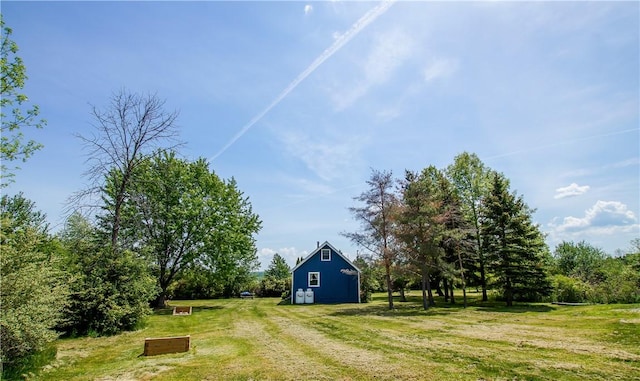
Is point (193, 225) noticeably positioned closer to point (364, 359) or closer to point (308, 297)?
point (308, 297)

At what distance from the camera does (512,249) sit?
21719 mm

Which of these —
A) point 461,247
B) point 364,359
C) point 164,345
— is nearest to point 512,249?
point 461,247

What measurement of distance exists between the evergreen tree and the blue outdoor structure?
38.9 feet

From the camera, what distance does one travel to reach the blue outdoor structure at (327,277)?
30.6m

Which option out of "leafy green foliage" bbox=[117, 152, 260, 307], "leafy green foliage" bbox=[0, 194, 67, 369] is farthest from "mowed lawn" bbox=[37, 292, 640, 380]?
"leafy green foliage" bbox=[117, 152, 260, 307]

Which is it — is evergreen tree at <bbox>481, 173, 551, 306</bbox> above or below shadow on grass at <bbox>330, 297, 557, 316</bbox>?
above

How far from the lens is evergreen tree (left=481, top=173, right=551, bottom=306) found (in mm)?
21673

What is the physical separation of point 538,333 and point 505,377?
19.5ft

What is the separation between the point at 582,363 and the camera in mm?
7020

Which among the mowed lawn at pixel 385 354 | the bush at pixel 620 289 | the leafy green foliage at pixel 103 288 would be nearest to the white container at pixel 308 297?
the leafy green foliage at pixel 103 288

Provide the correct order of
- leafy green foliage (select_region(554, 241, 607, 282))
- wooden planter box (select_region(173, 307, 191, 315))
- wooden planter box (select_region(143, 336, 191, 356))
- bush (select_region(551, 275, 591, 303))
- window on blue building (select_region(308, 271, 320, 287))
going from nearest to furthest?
wooden planter box (select_region(143, 336, 191, 356)) → wooden planter box (select_region(173, 307, 191, 315)) → bush (select_region(551, 275, 591, 303)) → leafy green foliage (select_region(554, 241, 607, 282)) → window on blue building (select_region(308, 271, 320, 287))

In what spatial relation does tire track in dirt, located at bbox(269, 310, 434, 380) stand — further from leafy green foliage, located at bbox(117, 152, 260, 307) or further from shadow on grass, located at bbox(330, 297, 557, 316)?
leafy green foliage, located at bbox(117, 152, 260, 307)

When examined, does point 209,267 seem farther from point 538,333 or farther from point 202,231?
point 538,333

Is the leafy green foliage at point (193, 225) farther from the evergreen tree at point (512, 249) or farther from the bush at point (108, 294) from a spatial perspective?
the evergreen tree at point (512, 249)
